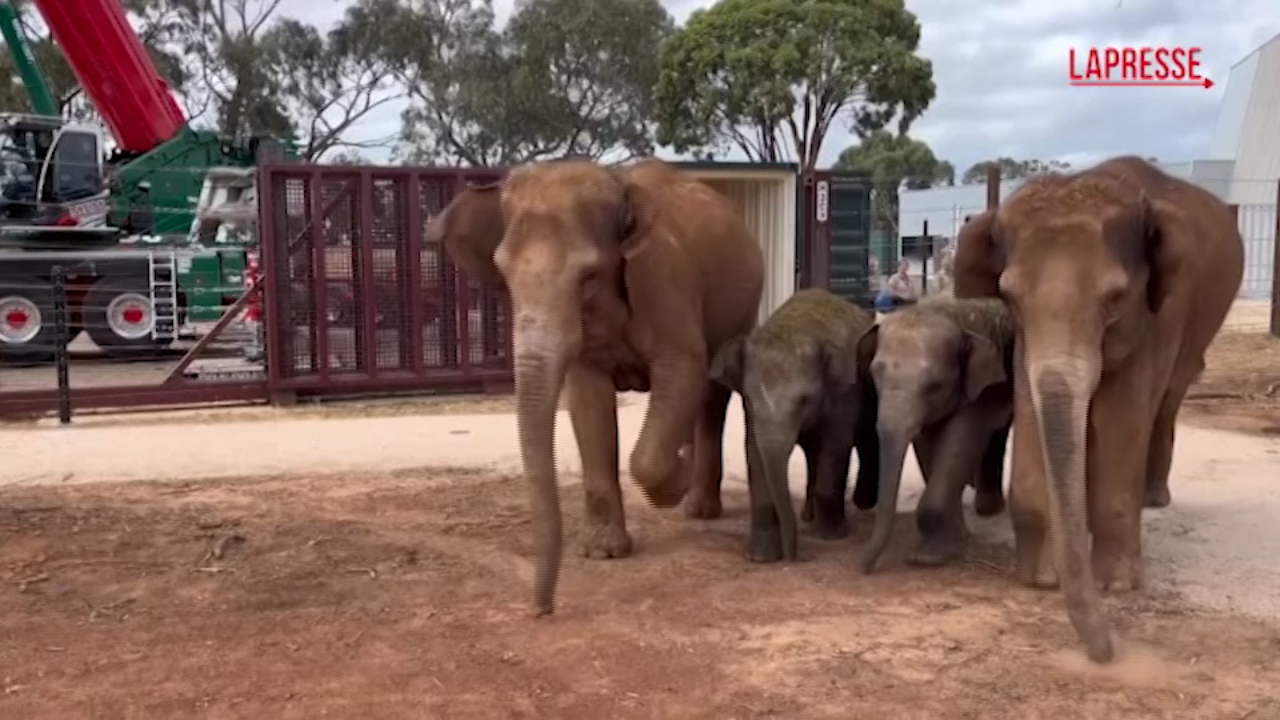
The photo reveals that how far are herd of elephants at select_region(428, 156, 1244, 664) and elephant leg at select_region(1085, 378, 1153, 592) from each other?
0.01 meters

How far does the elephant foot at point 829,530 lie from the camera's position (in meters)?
6.85

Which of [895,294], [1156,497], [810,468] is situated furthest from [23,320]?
[1156,497]

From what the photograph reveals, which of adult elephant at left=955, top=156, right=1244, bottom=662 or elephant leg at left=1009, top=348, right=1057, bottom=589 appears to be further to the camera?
elephant leg at left=1009, top=348, right=1057, bottom=589

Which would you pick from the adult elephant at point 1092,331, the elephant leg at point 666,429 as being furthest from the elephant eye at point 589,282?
the adult elephant at point 1092,331

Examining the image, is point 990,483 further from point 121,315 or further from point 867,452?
point 121,315

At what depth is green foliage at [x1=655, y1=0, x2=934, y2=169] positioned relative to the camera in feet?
127

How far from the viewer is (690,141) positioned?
42312 millimetres

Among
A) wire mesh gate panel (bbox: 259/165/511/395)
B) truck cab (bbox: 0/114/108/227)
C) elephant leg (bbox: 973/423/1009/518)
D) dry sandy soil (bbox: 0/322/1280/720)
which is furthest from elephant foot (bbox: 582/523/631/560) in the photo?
truck cab (bbox: 0/114/108/227)

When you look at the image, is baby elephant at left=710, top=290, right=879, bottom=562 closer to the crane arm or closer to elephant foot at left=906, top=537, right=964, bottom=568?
elephant foot at left=906, top=537, right=964, bottom=568

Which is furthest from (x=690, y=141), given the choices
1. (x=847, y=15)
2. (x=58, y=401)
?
(x=58, y=401)

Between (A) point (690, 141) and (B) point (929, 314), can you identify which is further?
(A) point (690, 141)

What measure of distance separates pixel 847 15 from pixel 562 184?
3520 centimetres

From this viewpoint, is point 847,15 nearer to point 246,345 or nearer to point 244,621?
point 246,345

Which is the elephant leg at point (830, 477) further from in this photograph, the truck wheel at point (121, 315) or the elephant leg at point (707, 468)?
the truck wheel at point (121, 315)
